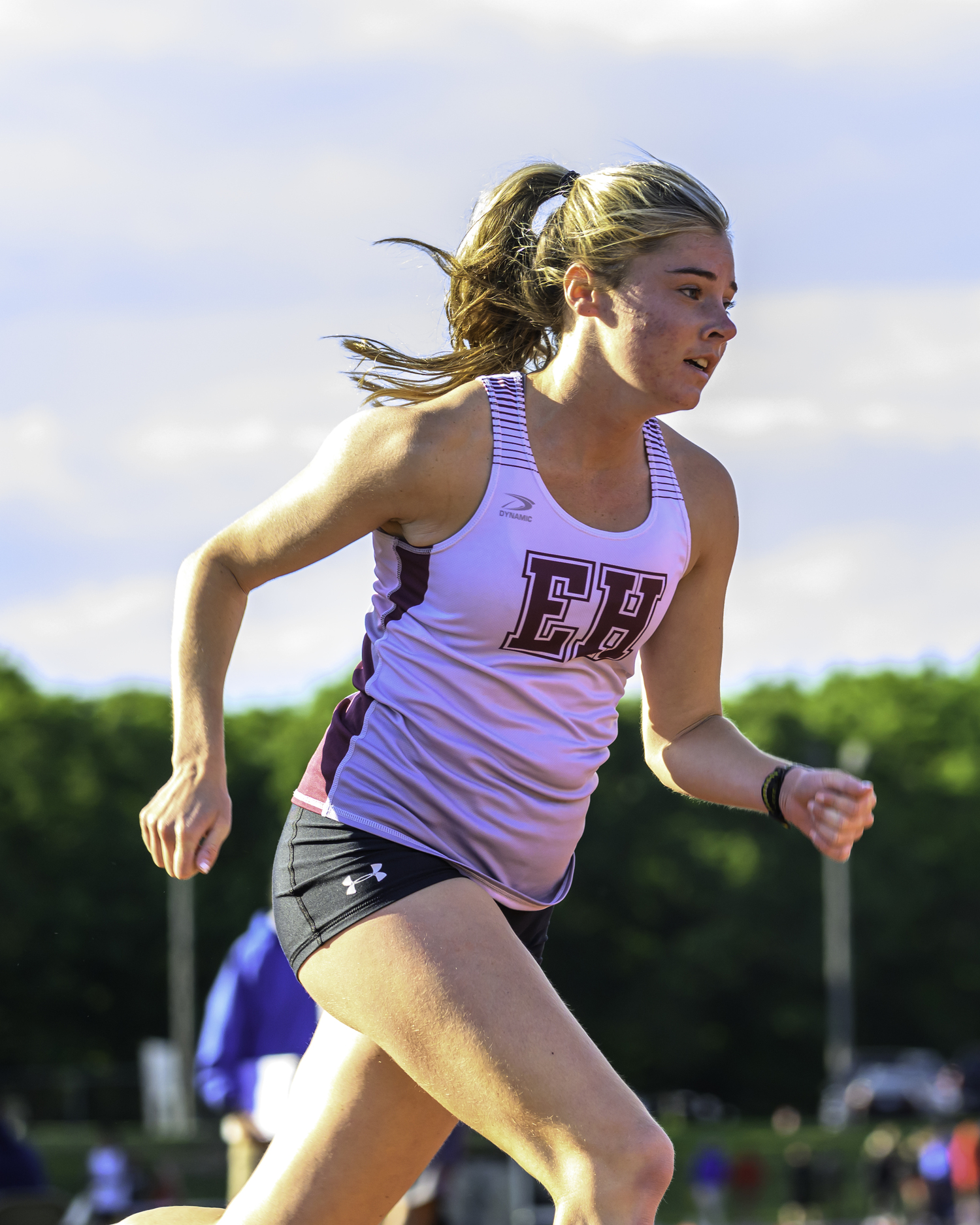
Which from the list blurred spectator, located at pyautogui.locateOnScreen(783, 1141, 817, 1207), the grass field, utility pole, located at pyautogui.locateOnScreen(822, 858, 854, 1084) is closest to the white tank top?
the grass field

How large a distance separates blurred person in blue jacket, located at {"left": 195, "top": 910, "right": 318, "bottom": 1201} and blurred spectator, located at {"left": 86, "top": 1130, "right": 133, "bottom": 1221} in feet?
31.7

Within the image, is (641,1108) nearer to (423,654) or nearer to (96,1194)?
(423,654)

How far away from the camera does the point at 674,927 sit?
196 ft

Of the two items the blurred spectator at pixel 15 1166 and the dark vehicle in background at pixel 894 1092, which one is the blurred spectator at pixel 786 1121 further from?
the blurred spectator at pixel 15 1166

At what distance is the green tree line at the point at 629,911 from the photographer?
182ft

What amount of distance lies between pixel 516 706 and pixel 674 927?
186 feet

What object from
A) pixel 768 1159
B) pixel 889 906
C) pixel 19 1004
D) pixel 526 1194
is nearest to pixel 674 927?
pixel 889 906

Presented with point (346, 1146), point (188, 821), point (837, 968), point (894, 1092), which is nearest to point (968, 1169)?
point (894, 1092)

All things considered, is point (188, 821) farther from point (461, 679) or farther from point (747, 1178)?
point (747, 1178)

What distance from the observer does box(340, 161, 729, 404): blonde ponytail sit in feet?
13.4

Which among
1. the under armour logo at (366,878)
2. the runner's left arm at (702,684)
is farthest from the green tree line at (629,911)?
the under armour logo at (366,878)

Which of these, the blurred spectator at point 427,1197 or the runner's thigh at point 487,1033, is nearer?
the runner's thigh at point 487,1033

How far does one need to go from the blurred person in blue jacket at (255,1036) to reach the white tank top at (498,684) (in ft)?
12.2

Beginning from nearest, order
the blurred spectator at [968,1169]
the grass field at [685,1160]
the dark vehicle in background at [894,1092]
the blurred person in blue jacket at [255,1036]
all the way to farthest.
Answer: the blurred person in blue jacket at [255,1036] → the grass field at [685,1160] → the blurred spectator at [968,1169] → the dark vehicle in background at [894,1092]
